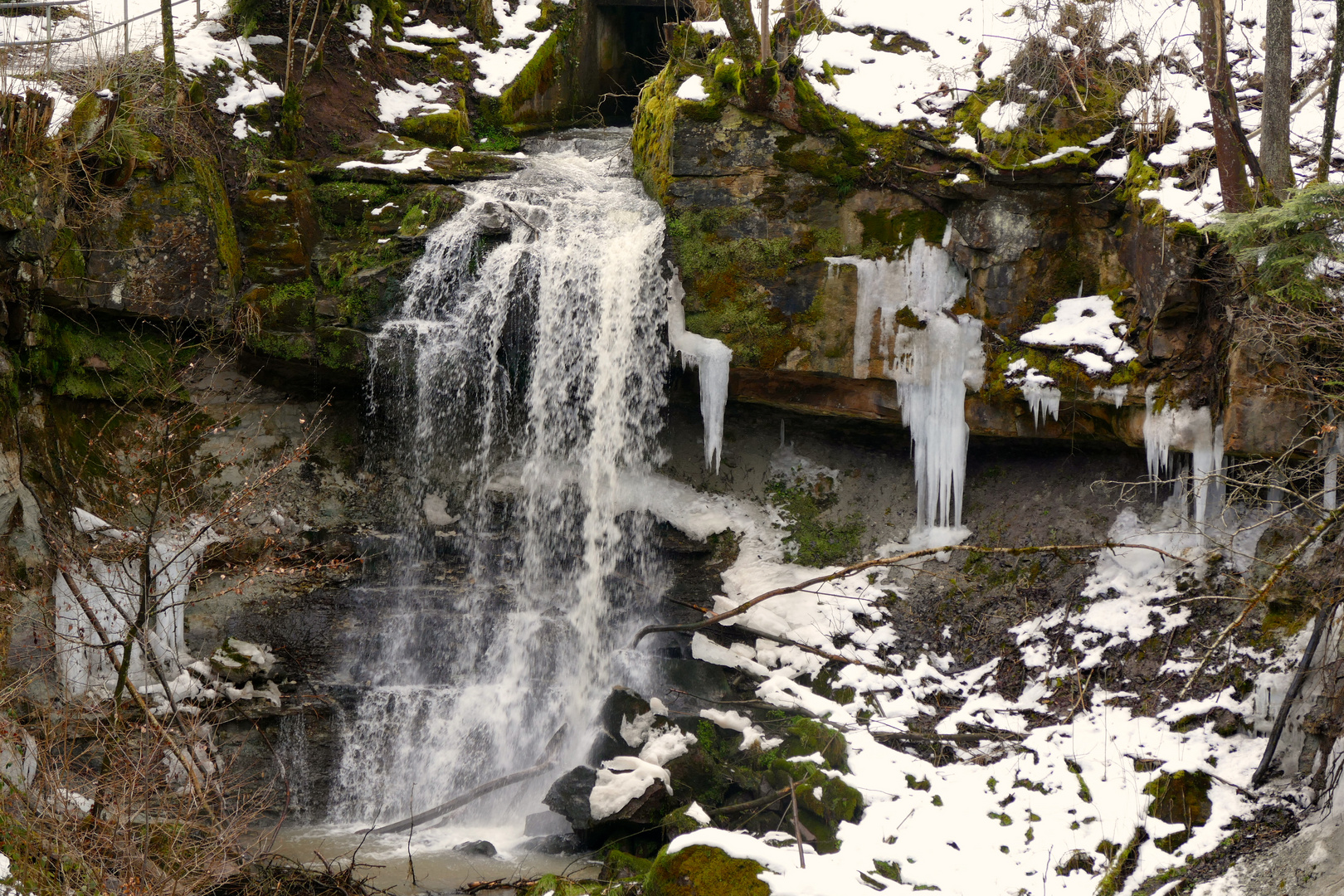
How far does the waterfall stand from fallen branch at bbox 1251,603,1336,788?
546 centimetres

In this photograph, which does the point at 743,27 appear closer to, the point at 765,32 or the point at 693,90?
the point at 765,32

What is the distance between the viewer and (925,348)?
377 inches

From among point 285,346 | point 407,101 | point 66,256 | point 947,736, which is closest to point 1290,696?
point 947,736

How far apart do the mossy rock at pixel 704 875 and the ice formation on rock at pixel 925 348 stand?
196 inches

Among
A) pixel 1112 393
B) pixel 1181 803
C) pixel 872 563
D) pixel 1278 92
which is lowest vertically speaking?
pixel 1181 803

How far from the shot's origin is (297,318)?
10164mm

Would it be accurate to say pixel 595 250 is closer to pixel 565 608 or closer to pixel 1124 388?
pixel 565 608

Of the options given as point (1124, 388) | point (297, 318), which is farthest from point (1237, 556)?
point (297, 318)

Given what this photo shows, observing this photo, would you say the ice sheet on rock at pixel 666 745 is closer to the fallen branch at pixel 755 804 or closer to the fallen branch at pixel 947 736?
the fallen branch at pixel 755 804

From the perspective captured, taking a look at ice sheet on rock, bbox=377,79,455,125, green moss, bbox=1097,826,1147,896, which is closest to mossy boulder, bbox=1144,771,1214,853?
green moss, bbox=1097,826,1147,896

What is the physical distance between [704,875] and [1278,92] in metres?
7.28

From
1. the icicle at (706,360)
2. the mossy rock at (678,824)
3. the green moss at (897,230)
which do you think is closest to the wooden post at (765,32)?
the green moss at (897,230)

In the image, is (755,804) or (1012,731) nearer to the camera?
(755,804)

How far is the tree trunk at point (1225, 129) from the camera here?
796 centimetres
